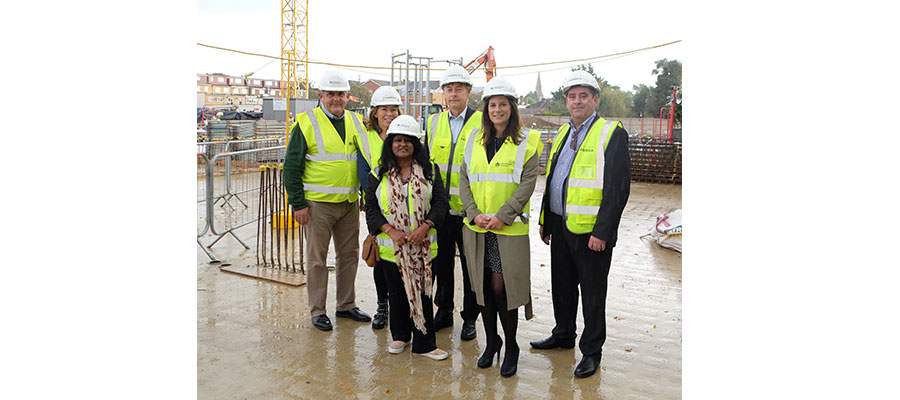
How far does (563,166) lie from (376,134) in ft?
5.34

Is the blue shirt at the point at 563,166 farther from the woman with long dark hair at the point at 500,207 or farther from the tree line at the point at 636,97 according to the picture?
the tree line at the point at 636,97

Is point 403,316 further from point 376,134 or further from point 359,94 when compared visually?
point 359,94

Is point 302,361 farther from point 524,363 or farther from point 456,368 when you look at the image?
point 524,363

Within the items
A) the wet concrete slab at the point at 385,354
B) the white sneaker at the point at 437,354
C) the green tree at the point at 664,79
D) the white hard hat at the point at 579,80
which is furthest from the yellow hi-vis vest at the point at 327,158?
the green tree at the point at 664,79

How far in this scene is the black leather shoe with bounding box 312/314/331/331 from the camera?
4879 mm

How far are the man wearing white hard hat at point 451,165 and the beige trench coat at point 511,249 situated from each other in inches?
15.0

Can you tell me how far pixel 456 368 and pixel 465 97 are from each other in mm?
1992

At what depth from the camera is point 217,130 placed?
2317cm

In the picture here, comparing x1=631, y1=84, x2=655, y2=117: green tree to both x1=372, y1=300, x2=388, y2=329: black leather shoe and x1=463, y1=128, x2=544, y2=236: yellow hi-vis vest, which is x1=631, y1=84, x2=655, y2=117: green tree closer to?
x1=372, y1=300, x2=388, y2=329: black leather shoe

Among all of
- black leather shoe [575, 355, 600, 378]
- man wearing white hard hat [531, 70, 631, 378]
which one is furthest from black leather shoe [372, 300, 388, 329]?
black leather shoe [575, 355, 600, 378]

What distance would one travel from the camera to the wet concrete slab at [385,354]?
381 cm

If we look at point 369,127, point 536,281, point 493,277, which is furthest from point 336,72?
point 536,281

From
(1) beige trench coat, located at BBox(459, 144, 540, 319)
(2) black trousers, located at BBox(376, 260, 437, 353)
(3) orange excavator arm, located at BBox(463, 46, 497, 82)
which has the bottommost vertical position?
(2) black trousers, located at BBox(376, 260, 437, 353)

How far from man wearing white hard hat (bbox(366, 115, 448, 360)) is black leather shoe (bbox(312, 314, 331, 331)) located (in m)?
0.84
